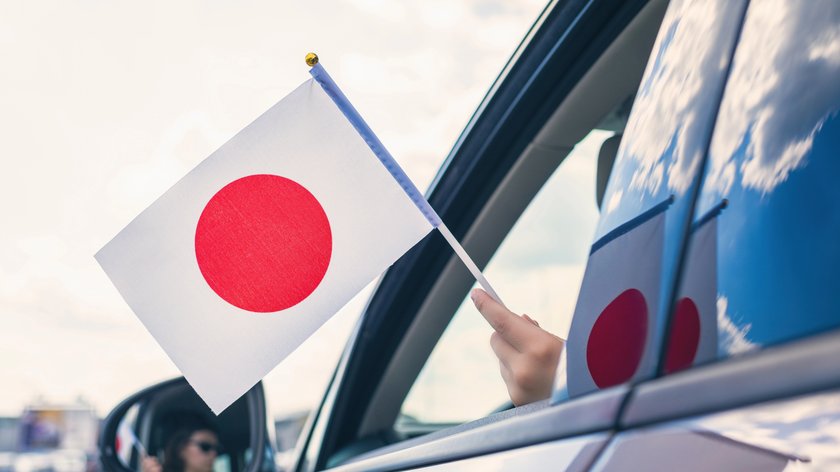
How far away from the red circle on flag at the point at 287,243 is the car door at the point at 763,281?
1.24 metres

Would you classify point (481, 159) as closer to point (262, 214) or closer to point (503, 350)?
point (262, 214)

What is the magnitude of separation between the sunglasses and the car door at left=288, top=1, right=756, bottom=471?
3.67ft

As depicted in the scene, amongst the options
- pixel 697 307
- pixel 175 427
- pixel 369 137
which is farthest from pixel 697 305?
pixel 175 427

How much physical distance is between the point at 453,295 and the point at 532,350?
1.40 m

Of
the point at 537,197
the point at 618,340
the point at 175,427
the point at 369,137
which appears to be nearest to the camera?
the point at 618,340

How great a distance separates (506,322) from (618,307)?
610mm

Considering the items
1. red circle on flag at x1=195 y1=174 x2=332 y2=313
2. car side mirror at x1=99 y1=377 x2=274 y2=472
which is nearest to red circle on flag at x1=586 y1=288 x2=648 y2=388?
red circle on flag at x1=195 y1=174 x2=332 y2=313

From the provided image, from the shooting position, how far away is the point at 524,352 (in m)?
1.68

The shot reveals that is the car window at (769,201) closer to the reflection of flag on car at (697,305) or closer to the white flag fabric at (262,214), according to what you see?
the reflection of flag on car at (697,305)

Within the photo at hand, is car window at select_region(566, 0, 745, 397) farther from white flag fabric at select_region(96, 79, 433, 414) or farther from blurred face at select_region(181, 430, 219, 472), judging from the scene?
blurred face at select_region(181, 430, 219, 472)

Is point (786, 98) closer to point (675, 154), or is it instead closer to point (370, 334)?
point (675, 154)

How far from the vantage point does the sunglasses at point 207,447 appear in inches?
170

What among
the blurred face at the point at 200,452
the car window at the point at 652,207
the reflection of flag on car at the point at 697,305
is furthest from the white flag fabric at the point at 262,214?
the blurred face at the point at 200,452

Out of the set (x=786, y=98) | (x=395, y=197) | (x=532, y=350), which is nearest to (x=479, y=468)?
(x=532, y=350)
